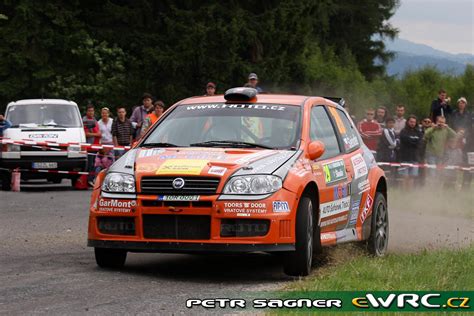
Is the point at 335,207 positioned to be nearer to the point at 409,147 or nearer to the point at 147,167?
the point at 147,167

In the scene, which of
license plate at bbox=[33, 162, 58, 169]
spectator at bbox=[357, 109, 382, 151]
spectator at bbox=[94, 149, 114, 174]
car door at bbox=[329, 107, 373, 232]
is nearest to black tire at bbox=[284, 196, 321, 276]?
car door at bbox=[329, 107, 373, 232]

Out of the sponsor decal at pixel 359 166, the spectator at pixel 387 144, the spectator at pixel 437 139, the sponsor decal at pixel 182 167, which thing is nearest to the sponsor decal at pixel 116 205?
the sponsor decal at pixel 182 167

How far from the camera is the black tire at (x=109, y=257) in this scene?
10.8m

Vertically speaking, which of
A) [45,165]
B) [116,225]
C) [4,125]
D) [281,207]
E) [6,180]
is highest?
[281,207]

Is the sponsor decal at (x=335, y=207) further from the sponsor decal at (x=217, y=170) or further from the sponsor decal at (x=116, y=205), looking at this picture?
the sponsor decal at (x=116, y=205)

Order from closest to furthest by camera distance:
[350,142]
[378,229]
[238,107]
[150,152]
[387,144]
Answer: [150,152] < [238,107] < [350,142] < [378,229] < [387,144]

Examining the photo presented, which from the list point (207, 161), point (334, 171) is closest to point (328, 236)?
point (334, 171)

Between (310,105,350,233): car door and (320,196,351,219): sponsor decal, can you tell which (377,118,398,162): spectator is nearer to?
(310,105,350,233): car door

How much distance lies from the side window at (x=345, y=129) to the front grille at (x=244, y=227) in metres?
2.32

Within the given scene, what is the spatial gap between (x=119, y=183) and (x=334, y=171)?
2.21 m

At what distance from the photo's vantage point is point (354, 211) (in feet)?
39.2

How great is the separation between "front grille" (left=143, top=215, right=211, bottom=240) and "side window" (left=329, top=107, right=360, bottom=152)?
2.55 meters

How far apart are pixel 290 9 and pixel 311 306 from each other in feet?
124

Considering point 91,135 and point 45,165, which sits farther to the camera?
point 91,135
